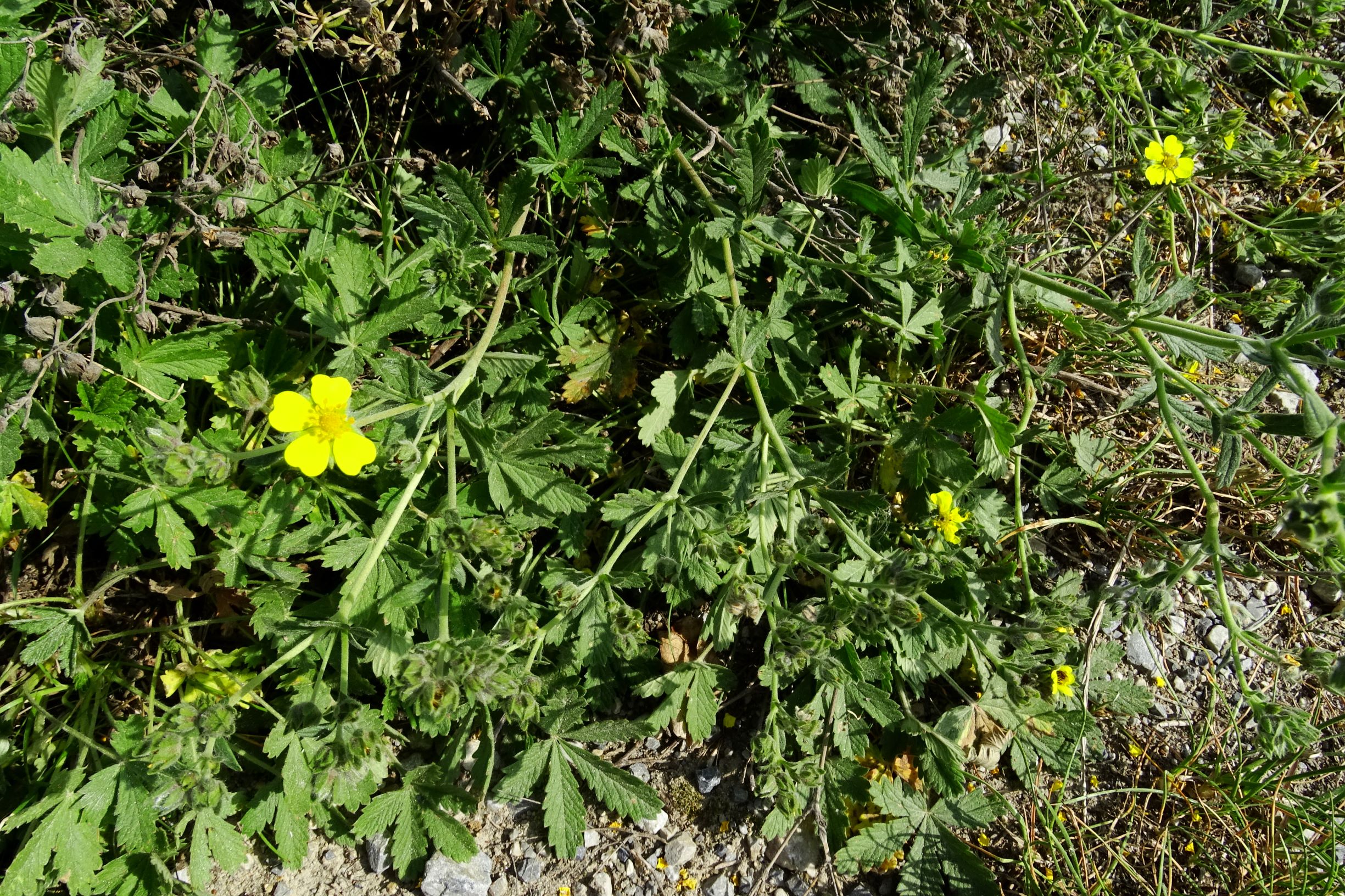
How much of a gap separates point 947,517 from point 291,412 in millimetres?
2134

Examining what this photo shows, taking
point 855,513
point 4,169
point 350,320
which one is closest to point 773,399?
point 855,513

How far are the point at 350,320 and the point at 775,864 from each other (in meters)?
2.37

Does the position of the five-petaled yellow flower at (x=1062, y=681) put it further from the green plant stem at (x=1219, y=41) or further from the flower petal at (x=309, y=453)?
the flower petal at (x=309, y=453)

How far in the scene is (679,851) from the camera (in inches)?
124

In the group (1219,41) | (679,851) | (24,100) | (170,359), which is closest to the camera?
(24,100)

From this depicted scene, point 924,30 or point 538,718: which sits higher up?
point 924,30

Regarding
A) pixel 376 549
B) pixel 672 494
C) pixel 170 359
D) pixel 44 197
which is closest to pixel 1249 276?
pixel 672 494

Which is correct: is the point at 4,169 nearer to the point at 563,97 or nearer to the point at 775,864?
the point at 563,97

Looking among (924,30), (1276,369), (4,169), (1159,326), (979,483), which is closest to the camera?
(1276,369)

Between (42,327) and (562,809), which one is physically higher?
(42,327)

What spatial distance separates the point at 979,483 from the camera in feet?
11.1

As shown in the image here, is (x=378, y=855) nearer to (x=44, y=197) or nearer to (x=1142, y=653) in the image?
(x=44, y=197)

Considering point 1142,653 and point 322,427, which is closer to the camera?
point 322,427

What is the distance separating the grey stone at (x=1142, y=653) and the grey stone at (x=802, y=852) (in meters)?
1.50
